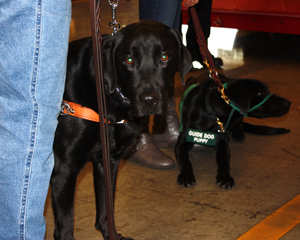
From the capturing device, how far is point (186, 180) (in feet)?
7.68

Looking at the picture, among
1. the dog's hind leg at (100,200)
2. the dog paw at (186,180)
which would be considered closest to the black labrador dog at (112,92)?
the dog's hind leg at (100,200)

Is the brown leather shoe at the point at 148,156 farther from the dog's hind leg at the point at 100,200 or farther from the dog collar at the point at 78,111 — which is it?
the dog collar at the point at 78,111

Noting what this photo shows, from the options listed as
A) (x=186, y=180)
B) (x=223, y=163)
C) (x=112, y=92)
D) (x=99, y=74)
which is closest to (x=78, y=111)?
(x=112, y=92)

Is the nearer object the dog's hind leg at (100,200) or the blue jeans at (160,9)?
the dog's hind leg at (100,200)

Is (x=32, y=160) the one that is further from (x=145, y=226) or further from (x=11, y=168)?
(x=145, y=226)

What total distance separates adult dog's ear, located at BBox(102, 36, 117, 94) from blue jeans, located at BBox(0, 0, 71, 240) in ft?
1.32

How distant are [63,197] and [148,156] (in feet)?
3.60

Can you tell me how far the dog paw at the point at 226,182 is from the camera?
229 cm

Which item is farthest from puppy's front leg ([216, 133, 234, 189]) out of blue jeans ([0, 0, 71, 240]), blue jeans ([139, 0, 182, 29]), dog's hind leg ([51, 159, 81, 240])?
blue jeans ([0, 0, 71, 240])

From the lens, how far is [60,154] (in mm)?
1571

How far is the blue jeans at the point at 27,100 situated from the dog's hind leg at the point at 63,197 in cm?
35

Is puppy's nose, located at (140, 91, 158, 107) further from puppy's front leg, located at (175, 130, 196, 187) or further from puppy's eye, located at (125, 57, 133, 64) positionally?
puppy's front leg, located at (175, 130, 196, 187)

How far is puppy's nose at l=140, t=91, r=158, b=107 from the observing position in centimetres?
155

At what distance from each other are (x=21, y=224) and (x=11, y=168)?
186 mm
